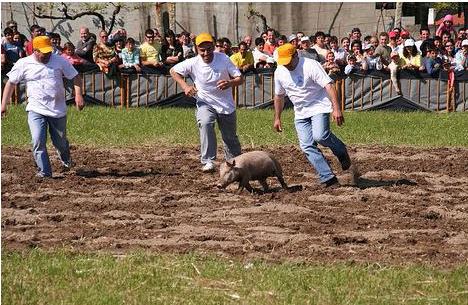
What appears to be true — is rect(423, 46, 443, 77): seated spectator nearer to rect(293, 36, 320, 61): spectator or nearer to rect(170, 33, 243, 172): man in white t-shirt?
rect(293, 36, 320, 61): spectator

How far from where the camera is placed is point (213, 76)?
1582cm

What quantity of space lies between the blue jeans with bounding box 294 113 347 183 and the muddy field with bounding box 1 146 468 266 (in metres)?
0.26

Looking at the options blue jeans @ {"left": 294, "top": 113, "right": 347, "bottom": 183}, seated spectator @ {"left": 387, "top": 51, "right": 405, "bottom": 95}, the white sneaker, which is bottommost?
seated spectator @ {"left": 387, "top": 51, "right": 405, "bottom": 95}

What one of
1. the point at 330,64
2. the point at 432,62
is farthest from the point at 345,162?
the point at 432,62

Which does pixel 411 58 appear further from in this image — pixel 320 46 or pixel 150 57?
pixel 150 57

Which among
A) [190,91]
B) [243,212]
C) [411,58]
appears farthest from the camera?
[411,58]

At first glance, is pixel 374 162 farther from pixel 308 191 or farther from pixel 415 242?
pixel 415 242

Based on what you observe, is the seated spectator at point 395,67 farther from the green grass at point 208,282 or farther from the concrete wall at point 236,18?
the green grass at point 208,282

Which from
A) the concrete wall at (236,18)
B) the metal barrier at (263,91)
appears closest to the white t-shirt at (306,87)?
the metal barrier at (263,91)

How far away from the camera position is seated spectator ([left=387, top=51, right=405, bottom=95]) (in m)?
26.1

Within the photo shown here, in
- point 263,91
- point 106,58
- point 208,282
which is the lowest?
point 263,91

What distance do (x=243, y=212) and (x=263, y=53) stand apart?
14867 millimetres

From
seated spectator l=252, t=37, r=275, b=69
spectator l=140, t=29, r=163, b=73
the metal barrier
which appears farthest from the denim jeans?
seated spectator l=252, t=37, r=275, b=69

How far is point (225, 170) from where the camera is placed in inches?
553
